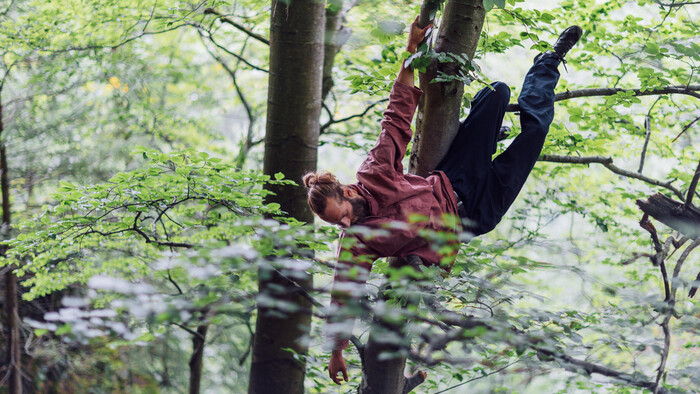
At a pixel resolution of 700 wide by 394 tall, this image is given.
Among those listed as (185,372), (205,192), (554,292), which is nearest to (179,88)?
(185,372)

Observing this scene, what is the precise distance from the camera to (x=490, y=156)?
271 centimetres

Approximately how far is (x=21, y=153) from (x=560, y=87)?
5.46m

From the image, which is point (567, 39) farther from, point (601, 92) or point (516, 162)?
point (516, 162)

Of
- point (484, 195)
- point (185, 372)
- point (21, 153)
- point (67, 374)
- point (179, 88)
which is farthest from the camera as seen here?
point (179, 88)

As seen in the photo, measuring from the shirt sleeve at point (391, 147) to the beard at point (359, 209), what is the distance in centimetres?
8

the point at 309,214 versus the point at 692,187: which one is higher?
the point at 692,187

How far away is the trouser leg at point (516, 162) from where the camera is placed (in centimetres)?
271

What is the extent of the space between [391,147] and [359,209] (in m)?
0.32

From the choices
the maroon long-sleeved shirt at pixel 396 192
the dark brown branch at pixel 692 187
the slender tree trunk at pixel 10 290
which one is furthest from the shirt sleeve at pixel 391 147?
the slender tree trunk at pixel 10 290

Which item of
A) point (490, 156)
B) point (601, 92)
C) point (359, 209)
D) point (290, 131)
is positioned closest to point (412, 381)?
point (359, 209)

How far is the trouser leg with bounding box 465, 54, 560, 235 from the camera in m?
2.71

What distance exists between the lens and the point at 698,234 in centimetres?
308

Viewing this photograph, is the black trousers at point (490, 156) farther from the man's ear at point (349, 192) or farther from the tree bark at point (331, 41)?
the tree bark at point (331, 41)

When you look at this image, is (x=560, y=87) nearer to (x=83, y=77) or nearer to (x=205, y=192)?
(x=205, y=192)
